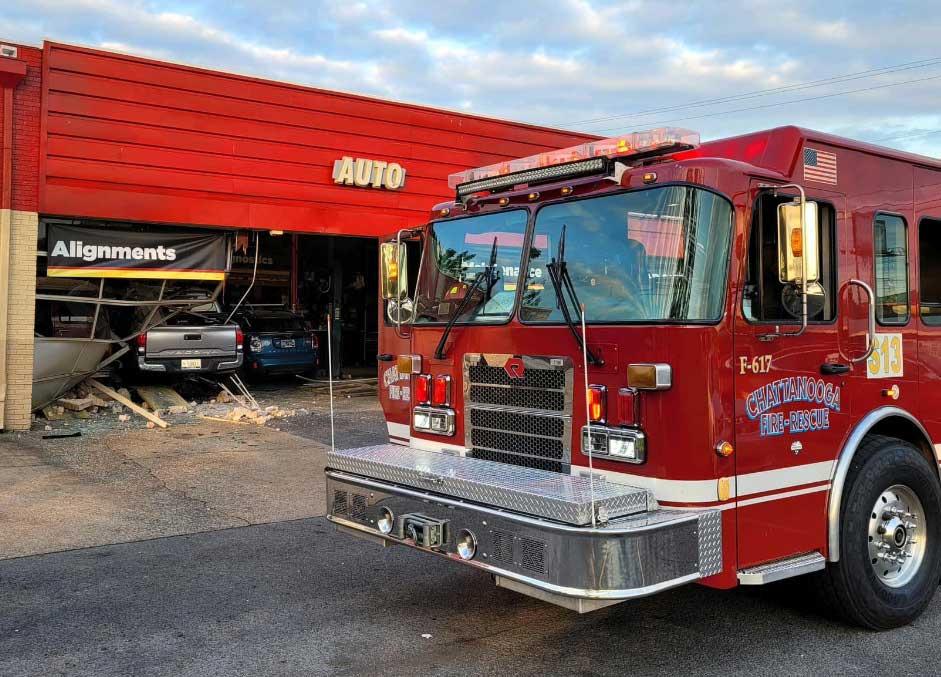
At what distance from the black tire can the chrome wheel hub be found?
31 millimetres

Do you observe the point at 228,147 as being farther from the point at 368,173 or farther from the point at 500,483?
the point at 500,483

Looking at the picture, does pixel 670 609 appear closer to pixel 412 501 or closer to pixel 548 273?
pixel 412 501

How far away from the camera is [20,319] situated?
1095 cm

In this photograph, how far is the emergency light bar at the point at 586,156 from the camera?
422 centimetres

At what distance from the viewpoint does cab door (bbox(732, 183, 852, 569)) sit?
396cm

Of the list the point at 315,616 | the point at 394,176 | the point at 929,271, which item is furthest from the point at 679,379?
the point at 394,176

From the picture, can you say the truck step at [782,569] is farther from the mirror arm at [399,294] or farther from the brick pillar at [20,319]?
the brick pillar at [20,319]

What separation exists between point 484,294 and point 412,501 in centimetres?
127

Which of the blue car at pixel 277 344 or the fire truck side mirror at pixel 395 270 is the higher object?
the fire truck side mirror at pixel 395 270

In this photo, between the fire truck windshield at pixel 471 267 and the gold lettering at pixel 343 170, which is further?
the gold lettering at pixel 343 170

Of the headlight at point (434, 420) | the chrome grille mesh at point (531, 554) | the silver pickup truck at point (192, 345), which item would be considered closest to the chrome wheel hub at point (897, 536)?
the chrome grille mesh at point (531, 554)

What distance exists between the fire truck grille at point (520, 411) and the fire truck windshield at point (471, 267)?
0.32 metres

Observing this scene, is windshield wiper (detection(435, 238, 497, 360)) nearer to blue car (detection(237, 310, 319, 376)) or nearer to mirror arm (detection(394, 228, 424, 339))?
mirror arm (detection(394, 228, 424, 339))

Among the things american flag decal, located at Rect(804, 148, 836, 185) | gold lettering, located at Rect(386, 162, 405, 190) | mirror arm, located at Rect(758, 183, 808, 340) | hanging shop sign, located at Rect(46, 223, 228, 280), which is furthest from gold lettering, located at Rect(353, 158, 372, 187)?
mirror arm, located at Rect(758, 183, 808, 340)
